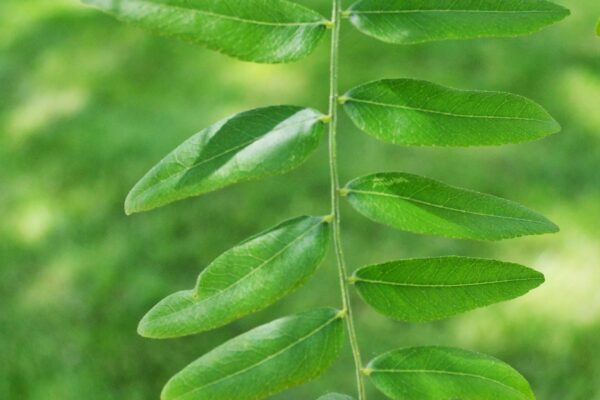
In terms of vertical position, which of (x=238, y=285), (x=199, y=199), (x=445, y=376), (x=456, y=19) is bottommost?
(x=199, y=199)

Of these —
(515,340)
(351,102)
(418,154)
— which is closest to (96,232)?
(418,154)

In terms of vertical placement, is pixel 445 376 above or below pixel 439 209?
below

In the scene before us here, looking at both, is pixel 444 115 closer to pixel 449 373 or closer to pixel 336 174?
pixel 336 174

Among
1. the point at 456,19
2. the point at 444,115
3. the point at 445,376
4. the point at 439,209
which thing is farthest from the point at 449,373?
the point at 456,19

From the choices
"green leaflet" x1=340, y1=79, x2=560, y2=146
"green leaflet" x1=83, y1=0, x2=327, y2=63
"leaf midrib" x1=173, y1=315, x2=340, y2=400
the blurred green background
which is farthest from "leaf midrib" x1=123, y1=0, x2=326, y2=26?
the blurred green background

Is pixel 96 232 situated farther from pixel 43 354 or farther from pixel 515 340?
pixel 515 340

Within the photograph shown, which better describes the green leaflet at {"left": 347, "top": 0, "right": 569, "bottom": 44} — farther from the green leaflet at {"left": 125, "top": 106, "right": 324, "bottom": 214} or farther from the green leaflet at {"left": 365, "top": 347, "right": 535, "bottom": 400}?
the green leaflet at {"left": 365, "top": 347, "right": 535, "bottom": 400}

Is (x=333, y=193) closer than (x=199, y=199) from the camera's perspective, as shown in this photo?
Answer: Yes
